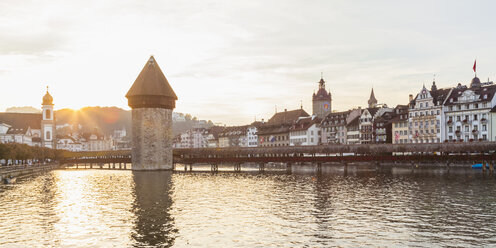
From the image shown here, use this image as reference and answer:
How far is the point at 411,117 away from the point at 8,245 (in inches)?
3235

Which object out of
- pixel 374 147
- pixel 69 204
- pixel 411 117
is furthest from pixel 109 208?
pixel 411 117

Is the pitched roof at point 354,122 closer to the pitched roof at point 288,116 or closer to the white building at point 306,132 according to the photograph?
the white building at point 306,132

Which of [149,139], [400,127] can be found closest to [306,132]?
[400,127]

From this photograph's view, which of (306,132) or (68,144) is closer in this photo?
(306,132)

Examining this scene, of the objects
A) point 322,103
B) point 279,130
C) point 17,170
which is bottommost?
point 17,170

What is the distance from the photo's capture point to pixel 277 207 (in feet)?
88.9

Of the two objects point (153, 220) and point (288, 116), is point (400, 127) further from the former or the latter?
point (153, 220)

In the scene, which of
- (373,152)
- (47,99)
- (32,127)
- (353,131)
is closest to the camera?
(373,152)

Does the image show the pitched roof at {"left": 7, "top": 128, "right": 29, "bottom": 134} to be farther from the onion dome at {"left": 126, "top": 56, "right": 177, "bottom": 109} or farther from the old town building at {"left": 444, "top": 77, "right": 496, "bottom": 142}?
the old town building at {"left": 444, "top": 77, "right": 496, "bottom": 142}

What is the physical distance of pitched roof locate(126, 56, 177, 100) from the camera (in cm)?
6706

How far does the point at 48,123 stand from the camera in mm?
124375

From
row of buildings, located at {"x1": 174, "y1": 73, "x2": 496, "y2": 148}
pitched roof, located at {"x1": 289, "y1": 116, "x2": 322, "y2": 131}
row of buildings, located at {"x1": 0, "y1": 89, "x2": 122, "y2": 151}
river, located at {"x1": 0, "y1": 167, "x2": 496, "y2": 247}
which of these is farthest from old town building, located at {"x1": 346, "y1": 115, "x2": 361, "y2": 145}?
row of buildings, located at {"x1": 0, "y1": 89, "x2": 122, "y2": 151}

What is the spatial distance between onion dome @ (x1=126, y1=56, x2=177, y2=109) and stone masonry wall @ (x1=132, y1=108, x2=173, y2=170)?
3.19 feet

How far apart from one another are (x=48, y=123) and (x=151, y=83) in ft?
225
